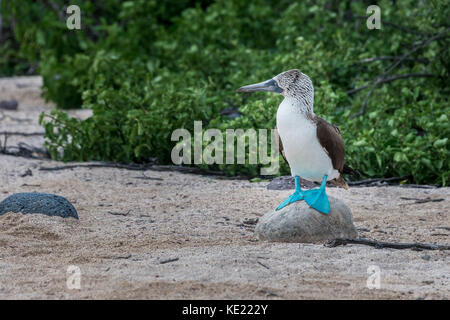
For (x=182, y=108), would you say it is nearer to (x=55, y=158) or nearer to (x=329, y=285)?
(x=55, y=158)

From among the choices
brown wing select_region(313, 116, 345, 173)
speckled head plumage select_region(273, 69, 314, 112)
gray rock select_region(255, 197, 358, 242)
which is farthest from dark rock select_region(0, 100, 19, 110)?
brown wing select_region(313, 116, 345, 173)

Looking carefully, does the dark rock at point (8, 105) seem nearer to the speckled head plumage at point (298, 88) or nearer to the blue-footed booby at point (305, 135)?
the blue-footed booby at point (305, 135)

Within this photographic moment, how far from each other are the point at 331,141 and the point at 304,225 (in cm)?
55

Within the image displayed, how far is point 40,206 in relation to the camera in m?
4.82

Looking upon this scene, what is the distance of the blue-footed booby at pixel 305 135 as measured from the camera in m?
4.18

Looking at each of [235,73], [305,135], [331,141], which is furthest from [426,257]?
[235,73]

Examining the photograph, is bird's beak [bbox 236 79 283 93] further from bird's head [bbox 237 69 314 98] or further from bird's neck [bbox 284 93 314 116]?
bird's neck [bbox 284 93 314 116]

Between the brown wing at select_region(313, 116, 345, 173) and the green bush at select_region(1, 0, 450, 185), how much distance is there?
176cm

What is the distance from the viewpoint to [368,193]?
224 inches

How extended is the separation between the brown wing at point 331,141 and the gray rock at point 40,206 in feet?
6.02

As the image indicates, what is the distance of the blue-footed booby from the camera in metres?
4.18

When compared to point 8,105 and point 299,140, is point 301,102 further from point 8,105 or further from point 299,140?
point 8,105

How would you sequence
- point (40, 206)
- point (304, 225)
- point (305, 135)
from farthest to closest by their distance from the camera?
point (40, 206)
point (304, 225)
point (305, 135)
